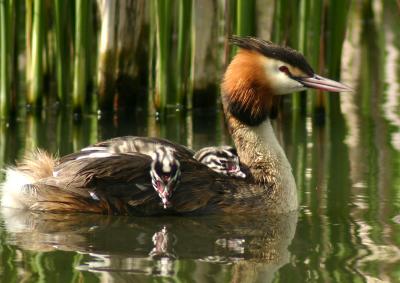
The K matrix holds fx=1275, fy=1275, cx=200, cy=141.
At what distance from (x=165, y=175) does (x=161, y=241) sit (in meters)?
0.54

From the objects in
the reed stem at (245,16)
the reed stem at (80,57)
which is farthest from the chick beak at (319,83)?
the reed stem at (80,57)

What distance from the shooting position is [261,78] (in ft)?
27.5

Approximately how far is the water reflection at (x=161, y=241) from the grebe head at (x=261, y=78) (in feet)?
2.50

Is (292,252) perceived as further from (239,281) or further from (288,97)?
(288,97)

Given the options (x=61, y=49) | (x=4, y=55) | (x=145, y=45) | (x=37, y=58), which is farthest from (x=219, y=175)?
(x=145, y=45)

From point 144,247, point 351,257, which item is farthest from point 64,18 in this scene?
point 351,257

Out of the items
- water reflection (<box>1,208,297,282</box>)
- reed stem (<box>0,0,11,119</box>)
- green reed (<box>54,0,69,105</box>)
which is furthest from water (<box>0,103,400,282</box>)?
green reed (<box>54,0,69,105</box>)

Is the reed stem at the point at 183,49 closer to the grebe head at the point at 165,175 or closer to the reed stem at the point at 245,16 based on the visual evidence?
the reed stem at the point at 245,16

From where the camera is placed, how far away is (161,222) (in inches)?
312

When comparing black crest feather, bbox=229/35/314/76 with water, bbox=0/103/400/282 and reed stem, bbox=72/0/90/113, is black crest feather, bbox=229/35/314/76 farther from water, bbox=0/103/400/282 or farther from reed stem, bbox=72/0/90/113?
reed stem, bbox=72/0/90/113

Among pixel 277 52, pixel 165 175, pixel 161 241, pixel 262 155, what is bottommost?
pixel 161 241

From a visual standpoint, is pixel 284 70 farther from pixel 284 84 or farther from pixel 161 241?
pixel 161 241

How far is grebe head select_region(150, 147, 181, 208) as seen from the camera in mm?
7801

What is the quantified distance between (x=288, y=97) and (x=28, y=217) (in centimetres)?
411
